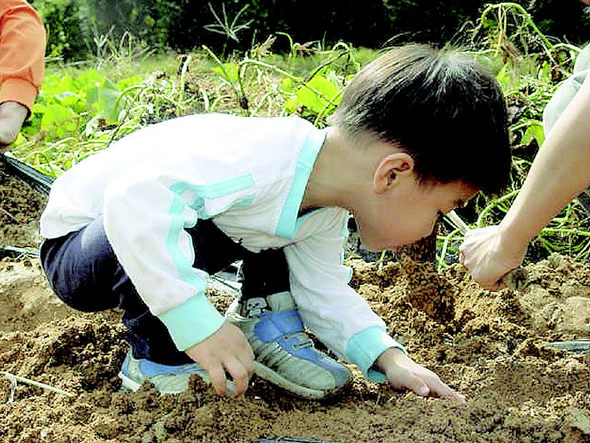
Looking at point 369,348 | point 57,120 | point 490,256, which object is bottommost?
point 57,120

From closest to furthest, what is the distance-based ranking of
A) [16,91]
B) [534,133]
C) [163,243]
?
[163,243]
[534,133]
[16,91]

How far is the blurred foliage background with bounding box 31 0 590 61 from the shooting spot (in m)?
5.34

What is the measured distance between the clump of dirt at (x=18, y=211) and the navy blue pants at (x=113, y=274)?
2.43 feet

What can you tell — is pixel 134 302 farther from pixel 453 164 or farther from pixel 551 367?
pixel 551 367

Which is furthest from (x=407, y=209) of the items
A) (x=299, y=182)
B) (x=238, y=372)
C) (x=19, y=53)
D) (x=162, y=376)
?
(x=19, y=53)

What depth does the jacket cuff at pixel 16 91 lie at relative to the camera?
2939 millimetres

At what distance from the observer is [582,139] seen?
153 cm

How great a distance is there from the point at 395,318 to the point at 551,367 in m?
0.44

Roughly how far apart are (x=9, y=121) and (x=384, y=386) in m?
1.64

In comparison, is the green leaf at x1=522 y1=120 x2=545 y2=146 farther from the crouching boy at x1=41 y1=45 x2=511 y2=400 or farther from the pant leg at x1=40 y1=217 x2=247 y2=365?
the pant leg at x1=40 y1=217 x2=247 y2=365

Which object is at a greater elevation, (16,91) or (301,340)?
(301,340)

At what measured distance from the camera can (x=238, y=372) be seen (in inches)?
62.1

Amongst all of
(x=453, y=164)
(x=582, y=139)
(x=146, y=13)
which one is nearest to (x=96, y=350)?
(x=453, y=164)

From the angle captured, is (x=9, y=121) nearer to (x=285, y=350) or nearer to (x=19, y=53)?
(x=19, y=53)
